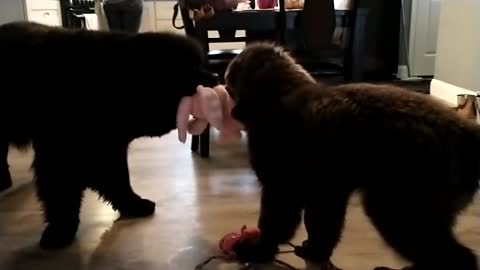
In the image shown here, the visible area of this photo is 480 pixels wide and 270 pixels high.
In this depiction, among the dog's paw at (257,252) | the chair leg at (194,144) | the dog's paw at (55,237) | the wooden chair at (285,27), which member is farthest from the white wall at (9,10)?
the dog's paw at (257,252)

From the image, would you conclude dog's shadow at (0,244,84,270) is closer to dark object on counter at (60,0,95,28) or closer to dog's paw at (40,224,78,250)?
dog's paw at (40,224,78,250)

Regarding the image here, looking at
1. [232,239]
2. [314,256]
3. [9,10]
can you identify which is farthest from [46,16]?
[314,256]

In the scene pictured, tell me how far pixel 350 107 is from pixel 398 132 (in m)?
0.13

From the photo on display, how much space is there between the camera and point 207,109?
145 centimetres

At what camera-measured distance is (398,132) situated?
42.6 inches

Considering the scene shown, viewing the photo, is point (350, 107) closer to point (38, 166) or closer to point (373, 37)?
point (38, 166)

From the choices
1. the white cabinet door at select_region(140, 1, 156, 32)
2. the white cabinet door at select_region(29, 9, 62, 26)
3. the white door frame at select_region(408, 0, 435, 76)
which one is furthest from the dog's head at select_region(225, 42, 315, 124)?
the white cabinet door at select_region(140, 1, 156, 32)

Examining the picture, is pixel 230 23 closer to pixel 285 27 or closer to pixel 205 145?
pixel 285 27

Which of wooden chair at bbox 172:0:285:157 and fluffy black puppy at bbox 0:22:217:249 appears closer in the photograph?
fluffy black puppy at bbox 0:22:217:249

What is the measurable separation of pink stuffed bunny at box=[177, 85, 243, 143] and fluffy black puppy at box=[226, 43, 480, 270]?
7 cm

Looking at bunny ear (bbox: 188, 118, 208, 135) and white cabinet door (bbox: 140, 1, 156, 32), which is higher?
white cabinet door (bbox: 140, 1, 156, 32)

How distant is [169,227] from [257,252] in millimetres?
363

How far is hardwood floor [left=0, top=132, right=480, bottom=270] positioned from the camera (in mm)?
1460

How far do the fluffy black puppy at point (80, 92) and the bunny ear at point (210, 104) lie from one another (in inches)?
1.8
